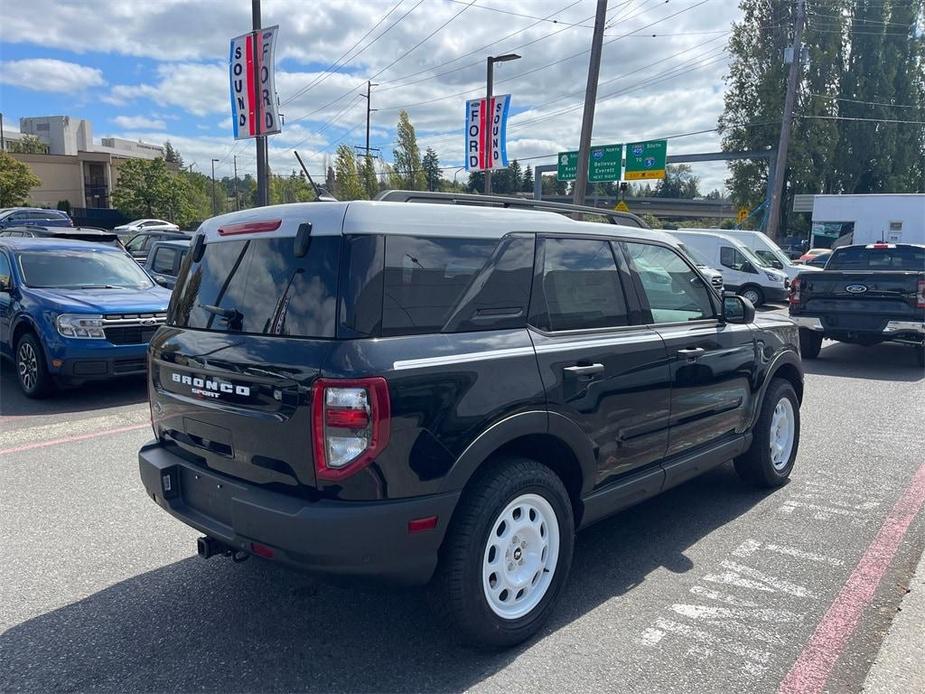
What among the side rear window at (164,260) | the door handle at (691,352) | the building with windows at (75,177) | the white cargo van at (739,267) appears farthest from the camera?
the building with windows at (75,177)

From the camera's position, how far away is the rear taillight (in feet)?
8.66

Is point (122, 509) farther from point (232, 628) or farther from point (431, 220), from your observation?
point (431, 220)

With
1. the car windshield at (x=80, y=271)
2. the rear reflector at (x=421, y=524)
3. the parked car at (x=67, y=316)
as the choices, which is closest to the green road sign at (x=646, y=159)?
the car windshield at (x=80, y=271)

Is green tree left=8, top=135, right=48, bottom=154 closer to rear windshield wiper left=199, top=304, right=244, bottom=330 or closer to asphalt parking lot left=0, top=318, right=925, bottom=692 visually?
asphalt parking lot left=0, top=318, right=925, bottom=692

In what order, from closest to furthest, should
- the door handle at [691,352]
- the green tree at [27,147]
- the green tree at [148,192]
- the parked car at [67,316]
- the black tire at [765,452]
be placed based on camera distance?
the door handle at [691,352] → the black tire at [765,452] → the parked car at [67,316] → the green tree at [148,192] → the green tree at [27,147]

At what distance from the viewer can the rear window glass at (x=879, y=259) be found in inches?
469

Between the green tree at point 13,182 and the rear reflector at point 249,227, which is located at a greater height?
the green tree at point 13,182

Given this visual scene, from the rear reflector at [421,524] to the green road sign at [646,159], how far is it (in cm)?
3103

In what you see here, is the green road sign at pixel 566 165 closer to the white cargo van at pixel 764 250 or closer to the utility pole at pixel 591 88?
the white cargo van at pixel 764 250

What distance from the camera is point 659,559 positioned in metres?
4.09

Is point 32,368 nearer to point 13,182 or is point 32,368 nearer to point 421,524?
point 421,524

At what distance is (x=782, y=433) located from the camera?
5414 millimetres

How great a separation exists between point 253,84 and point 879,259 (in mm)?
12202

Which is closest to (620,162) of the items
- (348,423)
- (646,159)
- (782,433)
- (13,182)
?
(646,159)
